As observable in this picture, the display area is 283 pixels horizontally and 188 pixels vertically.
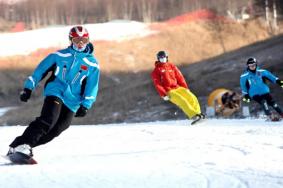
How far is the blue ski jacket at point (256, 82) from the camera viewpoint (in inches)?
486

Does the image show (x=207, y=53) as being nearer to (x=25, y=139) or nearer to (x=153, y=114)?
(x=153, y=114)

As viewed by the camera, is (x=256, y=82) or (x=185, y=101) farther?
(x=256, y=82)

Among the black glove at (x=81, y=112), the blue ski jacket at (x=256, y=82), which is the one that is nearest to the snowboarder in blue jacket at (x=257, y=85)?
the blue ski jacket at (x=256, y=82)

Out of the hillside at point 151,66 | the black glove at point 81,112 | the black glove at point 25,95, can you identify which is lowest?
the hillside at point 151,66

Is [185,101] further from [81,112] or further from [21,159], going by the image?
[21,159]

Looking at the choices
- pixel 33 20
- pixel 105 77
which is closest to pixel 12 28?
pixel 33 20

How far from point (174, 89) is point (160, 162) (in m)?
6.43

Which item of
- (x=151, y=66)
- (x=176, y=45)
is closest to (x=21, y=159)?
(x=151, y=66)

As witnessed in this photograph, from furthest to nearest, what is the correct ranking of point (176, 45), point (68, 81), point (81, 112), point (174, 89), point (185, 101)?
point (176, 45) → point (174, 89) → point (185, 101) → point (68, 81) → point (81, 112)

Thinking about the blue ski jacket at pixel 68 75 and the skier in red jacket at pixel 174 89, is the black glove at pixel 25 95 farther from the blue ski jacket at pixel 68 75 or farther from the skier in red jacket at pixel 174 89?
the skier in red jacket at pixel 174 89

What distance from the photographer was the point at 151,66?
4594 centimetres

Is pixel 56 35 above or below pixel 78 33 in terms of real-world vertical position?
below

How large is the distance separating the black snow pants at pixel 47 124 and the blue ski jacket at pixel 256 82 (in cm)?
707

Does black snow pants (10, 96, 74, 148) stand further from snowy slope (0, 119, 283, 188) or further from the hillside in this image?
the hillside
